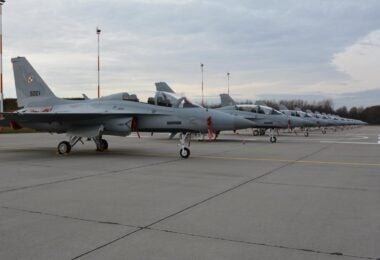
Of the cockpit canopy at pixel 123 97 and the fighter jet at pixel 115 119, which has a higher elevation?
the cockpit canopy at pixel 123 97

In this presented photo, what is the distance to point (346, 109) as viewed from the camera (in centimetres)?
13338

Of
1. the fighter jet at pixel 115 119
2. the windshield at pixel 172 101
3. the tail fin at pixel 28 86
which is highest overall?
the tail fin at pixel 28 86

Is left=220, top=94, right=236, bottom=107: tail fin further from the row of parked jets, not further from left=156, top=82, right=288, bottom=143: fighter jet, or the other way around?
the row of parked jets

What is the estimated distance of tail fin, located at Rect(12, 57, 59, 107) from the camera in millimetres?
14875

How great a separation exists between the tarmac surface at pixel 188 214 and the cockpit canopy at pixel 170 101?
336 centimetres

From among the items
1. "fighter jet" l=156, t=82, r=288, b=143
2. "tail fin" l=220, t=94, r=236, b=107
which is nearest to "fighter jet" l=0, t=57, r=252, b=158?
"fighter jet" l=156, t=82, r=288, b=143

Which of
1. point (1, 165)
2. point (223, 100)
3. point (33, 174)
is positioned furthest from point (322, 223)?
point (223, 100)

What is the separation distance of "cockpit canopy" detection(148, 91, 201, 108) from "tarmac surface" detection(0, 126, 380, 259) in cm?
336

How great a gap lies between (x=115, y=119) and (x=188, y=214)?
27.1 feet

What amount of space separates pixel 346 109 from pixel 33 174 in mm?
137611

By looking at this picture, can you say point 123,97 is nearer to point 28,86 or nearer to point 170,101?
point 170,101

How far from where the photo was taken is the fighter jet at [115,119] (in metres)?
11.9

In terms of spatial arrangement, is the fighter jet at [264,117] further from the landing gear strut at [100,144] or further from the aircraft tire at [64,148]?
the aircraft tire at [64,148]

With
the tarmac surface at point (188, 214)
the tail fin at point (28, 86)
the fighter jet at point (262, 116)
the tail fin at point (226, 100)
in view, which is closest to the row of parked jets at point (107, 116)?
the tail fin at point (28, 86)
